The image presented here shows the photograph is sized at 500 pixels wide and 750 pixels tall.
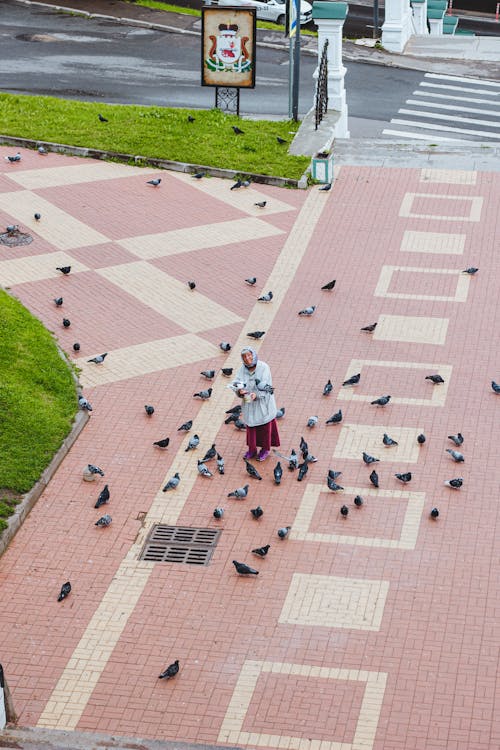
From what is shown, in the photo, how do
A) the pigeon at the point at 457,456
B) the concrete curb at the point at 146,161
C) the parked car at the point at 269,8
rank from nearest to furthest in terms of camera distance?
the pigeon at the point at 457,456, the concrete curb at the point at 146,161, the parked car at the point at 269,8

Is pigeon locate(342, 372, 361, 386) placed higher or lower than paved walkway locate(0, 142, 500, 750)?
higher

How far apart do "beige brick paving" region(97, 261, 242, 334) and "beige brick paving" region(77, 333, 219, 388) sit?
49cm

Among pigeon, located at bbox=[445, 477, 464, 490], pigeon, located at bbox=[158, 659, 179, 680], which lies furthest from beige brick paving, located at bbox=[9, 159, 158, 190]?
pigeon, located at bbox=[158, 659, 179, 680]

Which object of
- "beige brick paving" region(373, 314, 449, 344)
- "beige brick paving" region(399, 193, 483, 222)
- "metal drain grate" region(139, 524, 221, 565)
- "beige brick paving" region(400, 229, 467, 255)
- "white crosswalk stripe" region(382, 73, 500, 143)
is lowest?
"white crosswalk stripe" region(382, 73, 500, 143)

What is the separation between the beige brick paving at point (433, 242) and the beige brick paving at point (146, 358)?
4.76m

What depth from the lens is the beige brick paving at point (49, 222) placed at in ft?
67.9

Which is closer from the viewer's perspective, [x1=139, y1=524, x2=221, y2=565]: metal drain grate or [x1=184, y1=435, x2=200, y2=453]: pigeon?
[x1=139, y1=524, x2=221, y2=565]: metal drain grate

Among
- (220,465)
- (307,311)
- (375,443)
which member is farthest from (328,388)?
(307,311)

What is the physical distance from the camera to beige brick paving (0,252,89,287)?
760 inches

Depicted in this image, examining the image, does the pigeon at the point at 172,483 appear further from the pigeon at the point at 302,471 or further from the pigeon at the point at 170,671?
the pigeon at the point at 170,671

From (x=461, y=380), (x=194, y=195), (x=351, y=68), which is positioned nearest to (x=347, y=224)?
(x=194, y=195)

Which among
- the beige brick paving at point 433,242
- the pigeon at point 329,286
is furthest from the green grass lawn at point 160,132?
the pigeon at point 329,286

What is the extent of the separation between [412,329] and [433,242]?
3.25 metres

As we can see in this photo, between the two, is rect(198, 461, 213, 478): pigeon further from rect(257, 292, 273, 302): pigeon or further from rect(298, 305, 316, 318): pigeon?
rect(257, 292, 273, 302): pigeon
